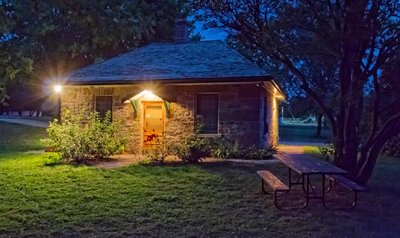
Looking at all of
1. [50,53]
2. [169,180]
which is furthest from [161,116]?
[50,53]

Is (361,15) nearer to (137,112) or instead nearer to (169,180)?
(169,180)

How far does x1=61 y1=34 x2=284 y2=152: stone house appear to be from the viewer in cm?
1312

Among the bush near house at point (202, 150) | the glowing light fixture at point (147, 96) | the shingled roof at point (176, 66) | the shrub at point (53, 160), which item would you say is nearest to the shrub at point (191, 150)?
the bush near house at point (202, 150)

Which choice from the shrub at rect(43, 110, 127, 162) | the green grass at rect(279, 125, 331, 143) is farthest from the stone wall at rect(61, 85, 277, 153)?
the green grass at rect(279, 125, 331, 143)

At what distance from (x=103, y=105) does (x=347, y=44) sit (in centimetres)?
970

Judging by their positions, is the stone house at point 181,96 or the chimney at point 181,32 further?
the chimney at point 181,32

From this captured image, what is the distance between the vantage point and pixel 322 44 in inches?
305

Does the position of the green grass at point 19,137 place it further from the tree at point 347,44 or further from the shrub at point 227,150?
the tree at point 347,44

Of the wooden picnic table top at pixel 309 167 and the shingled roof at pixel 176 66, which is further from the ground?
the shingled roof at pixel 176 66

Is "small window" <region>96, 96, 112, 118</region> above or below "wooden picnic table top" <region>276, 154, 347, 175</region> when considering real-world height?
above

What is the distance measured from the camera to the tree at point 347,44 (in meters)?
7.12

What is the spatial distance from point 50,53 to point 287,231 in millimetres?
21343

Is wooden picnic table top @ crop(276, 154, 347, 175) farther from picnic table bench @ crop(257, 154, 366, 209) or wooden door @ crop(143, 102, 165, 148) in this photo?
wooden door @ crop(143, 102, 165, 148)

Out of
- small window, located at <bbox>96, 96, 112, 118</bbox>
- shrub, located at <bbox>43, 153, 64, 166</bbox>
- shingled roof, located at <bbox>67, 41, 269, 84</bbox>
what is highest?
shingled roof, located at <bbox>67, 41, 269, 84</bbox>
